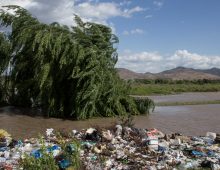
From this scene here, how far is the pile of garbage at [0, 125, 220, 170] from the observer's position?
9188 mm

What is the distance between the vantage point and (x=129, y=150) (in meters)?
10.9

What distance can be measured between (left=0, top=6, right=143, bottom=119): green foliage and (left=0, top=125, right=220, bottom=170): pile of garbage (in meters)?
6.35

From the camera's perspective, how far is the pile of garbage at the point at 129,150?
30.1 ft

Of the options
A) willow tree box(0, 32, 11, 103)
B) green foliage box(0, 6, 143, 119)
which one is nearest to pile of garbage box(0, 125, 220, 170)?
green foliage box(0, 6, 143, 119)

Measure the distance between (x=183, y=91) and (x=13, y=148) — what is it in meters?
43.0

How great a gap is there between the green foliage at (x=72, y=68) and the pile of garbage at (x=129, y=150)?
6350 millimetres

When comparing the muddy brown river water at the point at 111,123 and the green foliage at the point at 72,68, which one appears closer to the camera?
the muddy brown river water at the point at 111,123

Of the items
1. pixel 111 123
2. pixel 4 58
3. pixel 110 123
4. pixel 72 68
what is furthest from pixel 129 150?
pixel 4 58

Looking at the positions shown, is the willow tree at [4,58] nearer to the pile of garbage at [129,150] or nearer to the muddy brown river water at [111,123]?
the muddy brown river water at [111,123]

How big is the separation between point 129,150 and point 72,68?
386 inches

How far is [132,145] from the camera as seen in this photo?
11586 mm

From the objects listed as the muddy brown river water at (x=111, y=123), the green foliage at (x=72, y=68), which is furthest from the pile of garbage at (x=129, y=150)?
the green foliage at (x=72, y=68)

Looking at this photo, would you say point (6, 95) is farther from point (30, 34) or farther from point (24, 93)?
point (30, 34)

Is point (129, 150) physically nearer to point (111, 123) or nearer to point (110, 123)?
point (111, 123)
